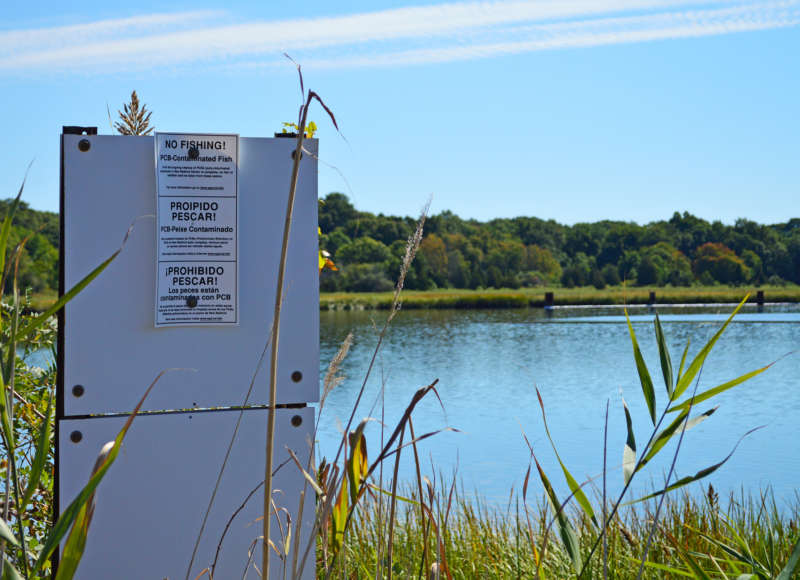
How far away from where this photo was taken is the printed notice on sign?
1.65 m

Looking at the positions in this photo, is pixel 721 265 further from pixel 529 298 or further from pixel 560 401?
pixel 560 401

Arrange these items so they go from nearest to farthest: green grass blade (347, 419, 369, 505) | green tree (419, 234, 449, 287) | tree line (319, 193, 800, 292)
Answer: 1. green grass blade (347, 419, 369, 505)
2. tree line (319, 193, 800, 292)
3. green tree (419, 234, 449, 287)

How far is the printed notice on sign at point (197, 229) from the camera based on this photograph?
165 cm

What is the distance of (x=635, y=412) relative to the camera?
11180 millimetres

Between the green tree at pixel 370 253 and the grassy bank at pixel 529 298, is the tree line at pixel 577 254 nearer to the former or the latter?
the green tree at pixel 370 253

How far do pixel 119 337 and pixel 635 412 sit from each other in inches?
410

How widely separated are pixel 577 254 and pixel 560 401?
1715 inches

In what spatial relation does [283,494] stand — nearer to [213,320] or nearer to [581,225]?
[213,320]

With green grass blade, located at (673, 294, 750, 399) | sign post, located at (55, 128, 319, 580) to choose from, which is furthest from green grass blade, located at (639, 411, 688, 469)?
sign post, located at (55, 128, 319, 580)

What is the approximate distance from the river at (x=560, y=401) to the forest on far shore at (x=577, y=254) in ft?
63.8

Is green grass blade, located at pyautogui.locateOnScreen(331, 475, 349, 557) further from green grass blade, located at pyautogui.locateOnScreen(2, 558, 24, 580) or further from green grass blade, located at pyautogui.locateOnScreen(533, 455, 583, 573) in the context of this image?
green grass blade, located at pyautogui.locateOnScreen(2, 558, 24, 580)

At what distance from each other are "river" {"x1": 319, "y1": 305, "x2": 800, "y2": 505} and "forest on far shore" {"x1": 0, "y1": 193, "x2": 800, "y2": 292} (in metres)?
19.4

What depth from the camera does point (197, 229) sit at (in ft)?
5.46

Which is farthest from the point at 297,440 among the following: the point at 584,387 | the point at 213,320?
the point at 584,387
